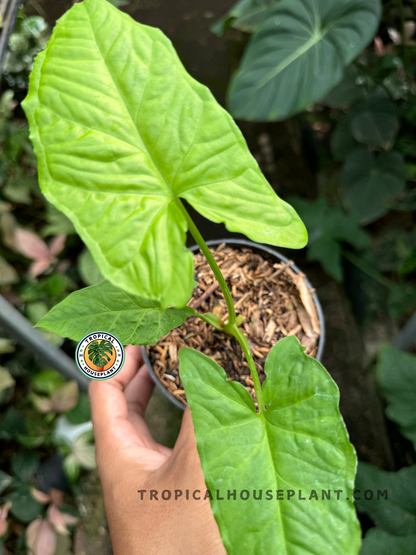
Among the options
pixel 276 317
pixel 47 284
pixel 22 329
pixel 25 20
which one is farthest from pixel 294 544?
pixel 25 20

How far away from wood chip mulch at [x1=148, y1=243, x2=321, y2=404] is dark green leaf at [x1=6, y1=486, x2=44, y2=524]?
566 mm

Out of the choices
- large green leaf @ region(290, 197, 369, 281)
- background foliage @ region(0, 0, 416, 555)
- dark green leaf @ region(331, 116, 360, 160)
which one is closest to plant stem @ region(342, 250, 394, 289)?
background foliage @ region(0, 0, 416, 555)

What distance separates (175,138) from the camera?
443 mm

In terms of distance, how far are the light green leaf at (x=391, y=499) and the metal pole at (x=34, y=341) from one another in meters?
0.70

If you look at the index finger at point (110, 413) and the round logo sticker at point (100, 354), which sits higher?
the round logo sticker at point (100, 354)

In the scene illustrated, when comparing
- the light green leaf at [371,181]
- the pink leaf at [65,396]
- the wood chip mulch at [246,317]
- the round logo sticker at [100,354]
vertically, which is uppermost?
the round logo sticker at [100,354]

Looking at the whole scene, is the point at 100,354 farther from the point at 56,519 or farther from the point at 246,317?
the point at 56,519

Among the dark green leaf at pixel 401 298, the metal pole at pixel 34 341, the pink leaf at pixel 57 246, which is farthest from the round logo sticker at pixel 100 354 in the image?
the dark green leaf at pixel 401 298

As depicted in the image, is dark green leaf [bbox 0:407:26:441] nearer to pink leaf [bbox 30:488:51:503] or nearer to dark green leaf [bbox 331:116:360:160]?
pink leaf [bbox 30:488:51:503]

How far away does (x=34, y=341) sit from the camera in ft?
2.89

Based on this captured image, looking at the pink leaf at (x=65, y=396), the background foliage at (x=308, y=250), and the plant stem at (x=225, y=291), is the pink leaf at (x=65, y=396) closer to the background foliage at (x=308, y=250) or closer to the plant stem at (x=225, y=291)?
the background foliage at (x=308, y=250)

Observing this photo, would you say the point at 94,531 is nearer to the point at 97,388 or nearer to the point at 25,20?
the point at 97,388

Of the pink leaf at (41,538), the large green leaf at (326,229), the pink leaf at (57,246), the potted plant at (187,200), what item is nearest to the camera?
the potted plant at (187,200)

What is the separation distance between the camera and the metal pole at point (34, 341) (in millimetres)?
820
